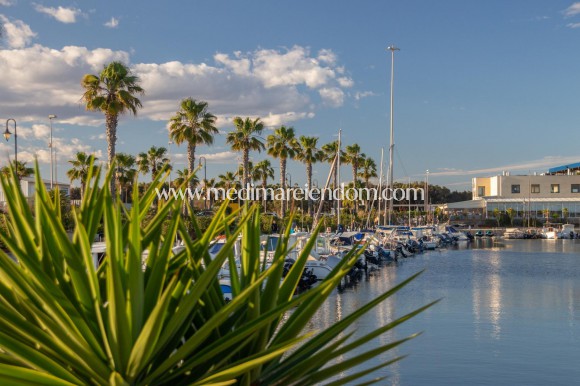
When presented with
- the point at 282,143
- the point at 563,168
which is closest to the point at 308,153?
the point at 282,143

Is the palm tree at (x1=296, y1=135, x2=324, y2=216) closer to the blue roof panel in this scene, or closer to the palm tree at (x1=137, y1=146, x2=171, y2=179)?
the palm tree at (x1=137, y1=146, x2=171, y2=179)

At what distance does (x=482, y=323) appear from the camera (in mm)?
25938

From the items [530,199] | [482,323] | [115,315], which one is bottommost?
[482,323]

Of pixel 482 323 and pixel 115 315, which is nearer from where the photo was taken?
pixel 115 315

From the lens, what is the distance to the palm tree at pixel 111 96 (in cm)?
3969

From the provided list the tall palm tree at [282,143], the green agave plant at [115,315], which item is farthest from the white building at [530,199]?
the green agave plant at [115,315]

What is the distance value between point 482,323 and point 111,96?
26552 mm

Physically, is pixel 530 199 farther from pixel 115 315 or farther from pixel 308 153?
pixel 115 315

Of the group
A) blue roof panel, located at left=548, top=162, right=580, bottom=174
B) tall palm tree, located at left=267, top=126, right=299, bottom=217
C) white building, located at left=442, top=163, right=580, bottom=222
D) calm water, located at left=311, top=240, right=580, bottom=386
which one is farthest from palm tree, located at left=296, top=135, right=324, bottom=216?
blue roof panel, located at left=548, top=162, right=580, bottom=174

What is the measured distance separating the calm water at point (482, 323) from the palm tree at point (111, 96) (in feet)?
58.6

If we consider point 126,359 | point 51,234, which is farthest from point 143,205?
point 126,359

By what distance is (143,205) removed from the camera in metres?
4.05

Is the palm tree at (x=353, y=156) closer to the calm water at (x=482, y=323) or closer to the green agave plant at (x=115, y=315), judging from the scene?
the calm water at (x=482, y=323)

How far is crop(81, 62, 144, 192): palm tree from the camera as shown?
3969cm
